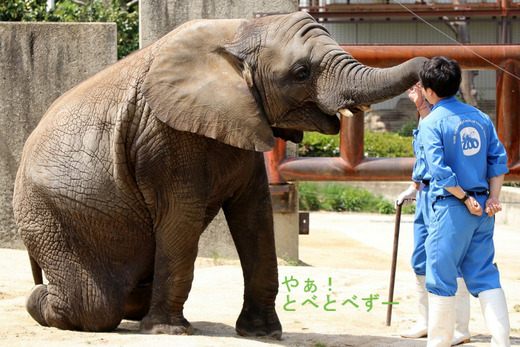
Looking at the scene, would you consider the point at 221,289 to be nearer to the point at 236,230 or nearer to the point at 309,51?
the point at 236,230

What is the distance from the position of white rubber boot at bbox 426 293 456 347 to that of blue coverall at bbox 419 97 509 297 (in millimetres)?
48

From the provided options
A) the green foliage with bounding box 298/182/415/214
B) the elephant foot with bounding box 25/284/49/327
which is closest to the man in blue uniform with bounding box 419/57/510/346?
the elephant foot with bounding box 25/284/49/327

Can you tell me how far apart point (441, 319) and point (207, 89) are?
2.01m

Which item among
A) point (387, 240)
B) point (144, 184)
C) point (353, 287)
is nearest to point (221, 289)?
point (353, 287)

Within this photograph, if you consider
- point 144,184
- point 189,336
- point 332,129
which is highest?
point 332,129

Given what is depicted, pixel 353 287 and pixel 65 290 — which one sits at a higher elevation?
pixel 65 290

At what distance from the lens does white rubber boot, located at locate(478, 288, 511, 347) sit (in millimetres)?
5590

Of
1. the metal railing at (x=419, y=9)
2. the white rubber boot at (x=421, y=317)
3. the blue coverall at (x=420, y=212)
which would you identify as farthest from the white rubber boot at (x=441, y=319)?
the metal railing at (x=419, y=9)

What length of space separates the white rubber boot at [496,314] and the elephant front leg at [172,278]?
186cm

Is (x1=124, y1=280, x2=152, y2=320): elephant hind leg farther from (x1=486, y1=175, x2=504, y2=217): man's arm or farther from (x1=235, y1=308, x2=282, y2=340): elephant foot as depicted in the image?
(x1=486, y1=175, x2=504, y2=217): man's arm

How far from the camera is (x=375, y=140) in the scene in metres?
20.3

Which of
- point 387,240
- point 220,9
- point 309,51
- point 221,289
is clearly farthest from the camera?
point 387,240

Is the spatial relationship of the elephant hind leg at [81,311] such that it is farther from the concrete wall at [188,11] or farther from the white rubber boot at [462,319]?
the concrete wall at [188,11]

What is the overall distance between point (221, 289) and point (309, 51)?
365cm
